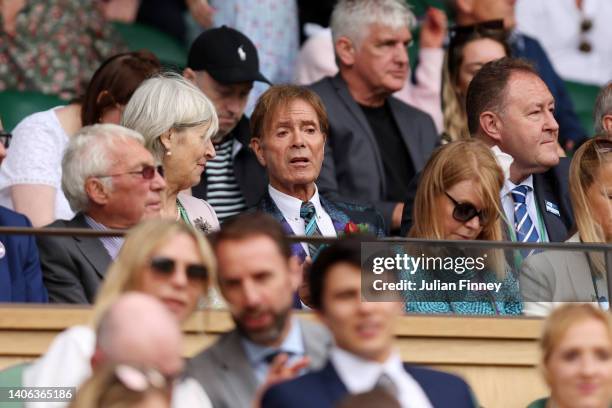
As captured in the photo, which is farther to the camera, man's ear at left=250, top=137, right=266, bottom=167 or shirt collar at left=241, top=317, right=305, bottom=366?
man's ear at left=250, top=137, right=266, bottom=167

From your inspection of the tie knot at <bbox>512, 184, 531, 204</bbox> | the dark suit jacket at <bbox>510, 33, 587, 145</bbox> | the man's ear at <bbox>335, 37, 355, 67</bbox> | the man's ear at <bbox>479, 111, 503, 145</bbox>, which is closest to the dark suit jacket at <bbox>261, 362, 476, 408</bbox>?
the tie knot at <bbox>512, 184, 531, 204</bbox>

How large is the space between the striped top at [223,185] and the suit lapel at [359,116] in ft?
2.11

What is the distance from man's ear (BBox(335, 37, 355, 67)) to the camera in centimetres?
838

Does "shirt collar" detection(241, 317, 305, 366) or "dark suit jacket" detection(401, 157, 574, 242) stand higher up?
"dark suit jacket" detection(401, 157, 574, 242)

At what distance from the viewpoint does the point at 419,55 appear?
9.64m

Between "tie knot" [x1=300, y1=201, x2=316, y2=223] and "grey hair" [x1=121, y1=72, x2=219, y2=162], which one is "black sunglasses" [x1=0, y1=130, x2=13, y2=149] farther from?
"tie knot" [x1=300, y1=201, x2=316, y2=223]

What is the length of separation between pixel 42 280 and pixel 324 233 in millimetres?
1214

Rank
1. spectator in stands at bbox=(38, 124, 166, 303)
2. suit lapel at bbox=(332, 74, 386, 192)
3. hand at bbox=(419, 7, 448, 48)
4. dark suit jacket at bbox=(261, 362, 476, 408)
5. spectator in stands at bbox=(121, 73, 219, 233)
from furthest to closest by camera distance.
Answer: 1. hand at bbox=(419, 7, 448, 48)
2. suit lapel at bbox=(332, 74, 386, 192)
3. spectator in stands at bbox=(121, 73, 219, 233)
4. spectator in stands at bbox=(38, 124, 166, 303)
5. dark suit jacket at bbox=(261, 362, 476, 408)

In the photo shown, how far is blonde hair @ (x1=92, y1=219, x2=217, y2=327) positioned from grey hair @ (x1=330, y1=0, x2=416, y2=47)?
11.2 feet

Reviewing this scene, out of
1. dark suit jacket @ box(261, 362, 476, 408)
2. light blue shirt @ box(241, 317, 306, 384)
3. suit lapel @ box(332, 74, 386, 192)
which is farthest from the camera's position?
suit lapel @ box(332, 74, 386, 192)

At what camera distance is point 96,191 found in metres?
6.26

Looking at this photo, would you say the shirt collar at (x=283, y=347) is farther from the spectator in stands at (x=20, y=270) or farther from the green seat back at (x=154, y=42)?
the green seat back at (x=154, y=42)

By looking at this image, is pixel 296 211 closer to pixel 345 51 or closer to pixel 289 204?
pixel 289 204

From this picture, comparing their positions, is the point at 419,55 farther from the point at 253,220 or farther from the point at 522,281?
the point at 253,220
